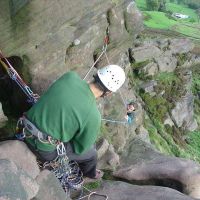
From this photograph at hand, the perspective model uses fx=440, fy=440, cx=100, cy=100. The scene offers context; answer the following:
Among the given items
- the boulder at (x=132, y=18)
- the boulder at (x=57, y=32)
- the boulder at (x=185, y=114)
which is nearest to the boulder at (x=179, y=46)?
the boulder at (x=185, y=114)

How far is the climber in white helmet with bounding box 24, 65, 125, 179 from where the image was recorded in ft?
30.6

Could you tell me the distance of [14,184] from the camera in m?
8.27

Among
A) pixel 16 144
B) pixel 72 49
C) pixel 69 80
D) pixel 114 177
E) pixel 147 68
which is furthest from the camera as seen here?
pixel 147 68

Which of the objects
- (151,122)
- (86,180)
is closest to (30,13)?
(86,180)

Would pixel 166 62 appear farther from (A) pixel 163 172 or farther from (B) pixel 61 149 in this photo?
(B) pixel 61 149

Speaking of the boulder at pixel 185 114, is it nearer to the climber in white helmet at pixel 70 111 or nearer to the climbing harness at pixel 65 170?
the climbing harness at pixel 65 170

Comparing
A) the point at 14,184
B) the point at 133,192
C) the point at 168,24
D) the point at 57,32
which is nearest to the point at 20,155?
the point at 14,184

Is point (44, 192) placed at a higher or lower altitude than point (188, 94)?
higher

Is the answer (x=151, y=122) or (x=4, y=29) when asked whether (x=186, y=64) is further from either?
(x=4, y=29)

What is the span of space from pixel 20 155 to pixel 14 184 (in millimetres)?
2013

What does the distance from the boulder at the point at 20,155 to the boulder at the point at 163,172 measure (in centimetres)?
495

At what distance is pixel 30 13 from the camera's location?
1286 cm

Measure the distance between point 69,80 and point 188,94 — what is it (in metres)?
26.3

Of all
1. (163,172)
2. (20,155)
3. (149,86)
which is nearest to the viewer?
(20,155)
